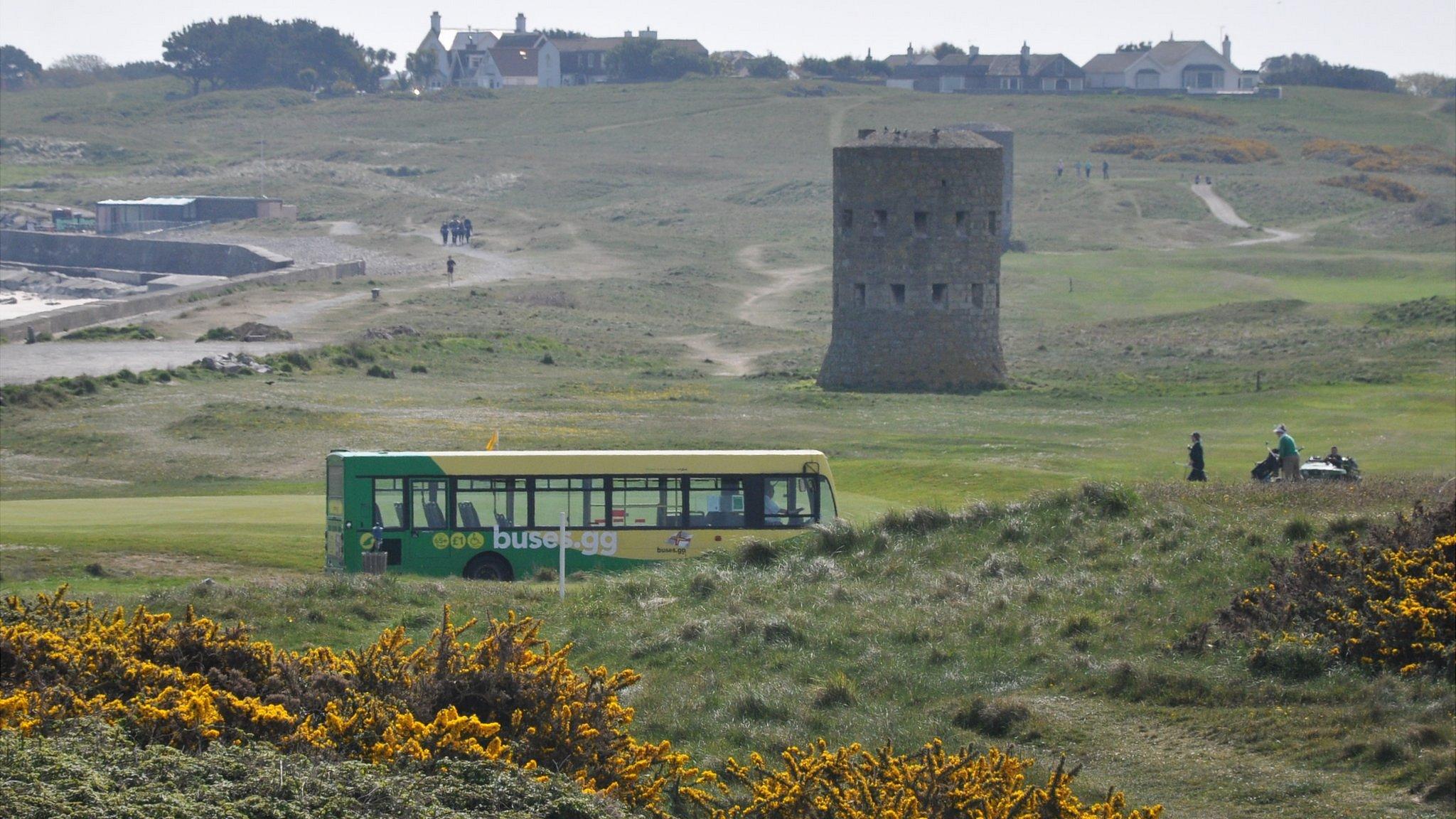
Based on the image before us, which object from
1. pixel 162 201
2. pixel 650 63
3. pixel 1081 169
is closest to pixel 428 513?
pixel 162 201

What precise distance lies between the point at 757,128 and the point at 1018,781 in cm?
13209

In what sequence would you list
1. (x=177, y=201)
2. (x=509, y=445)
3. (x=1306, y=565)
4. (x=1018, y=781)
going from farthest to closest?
(x=177, y=201), (x=509, y=445), (x=1306, y=565), (x=1018, y=781)

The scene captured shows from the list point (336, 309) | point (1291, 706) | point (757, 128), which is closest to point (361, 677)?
point (1291, 706)

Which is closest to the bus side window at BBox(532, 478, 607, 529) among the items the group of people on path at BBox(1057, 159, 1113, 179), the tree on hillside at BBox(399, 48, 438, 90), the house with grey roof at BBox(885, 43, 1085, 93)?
the group of people on path at BBox(1057, 159, 1113, 179)

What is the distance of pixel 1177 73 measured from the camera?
170m

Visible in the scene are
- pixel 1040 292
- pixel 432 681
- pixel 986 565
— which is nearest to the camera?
pixel 432 681

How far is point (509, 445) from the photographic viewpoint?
33.7 m

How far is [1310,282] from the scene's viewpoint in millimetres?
73875

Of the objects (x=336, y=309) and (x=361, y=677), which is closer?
(x=361, y=677)

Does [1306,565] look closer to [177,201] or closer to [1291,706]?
[1291,706]

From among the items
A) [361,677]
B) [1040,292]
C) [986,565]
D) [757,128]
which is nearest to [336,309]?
[1040,292]

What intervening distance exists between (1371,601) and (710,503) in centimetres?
1032

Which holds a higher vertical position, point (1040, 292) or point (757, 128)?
point (757, 128)

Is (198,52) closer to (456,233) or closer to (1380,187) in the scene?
(456,233)
